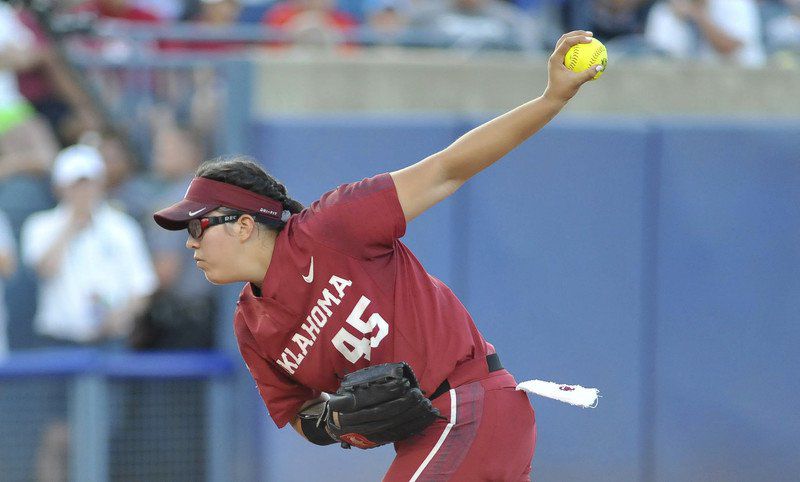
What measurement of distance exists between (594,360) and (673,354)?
0.48 meters

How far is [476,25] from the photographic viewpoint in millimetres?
8094

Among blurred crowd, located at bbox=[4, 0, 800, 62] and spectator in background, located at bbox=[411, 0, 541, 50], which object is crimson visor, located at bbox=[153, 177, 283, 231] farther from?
spectator in background, located at bbox=[411, 0, 541, 50]

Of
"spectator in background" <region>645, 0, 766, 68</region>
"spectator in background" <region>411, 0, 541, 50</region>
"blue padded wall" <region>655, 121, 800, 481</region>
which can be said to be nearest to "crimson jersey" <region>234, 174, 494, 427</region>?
"blue padded wall" <region>655, 121, 800, 481</region>

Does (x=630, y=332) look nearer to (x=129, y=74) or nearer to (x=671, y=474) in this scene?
(x=671, y=474)

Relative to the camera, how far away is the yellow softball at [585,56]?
3391mm

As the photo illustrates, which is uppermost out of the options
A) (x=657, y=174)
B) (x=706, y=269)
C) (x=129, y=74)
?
(x=129, y=74)

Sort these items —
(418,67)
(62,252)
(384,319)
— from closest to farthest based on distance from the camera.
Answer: (384,319)
(62,252)
(418,67)

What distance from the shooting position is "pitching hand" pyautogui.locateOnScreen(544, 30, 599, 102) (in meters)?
3.40

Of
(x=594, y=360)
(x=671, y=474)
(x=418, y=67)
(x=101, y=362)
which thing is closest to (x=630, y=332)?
(x=594, y=360)

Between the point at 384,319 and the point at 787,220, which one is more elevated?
the point at 787,220

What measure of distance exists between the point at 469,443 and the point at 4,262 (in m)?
3.35

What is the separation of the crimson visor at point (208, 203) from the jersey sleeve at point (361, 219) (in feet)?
0.54

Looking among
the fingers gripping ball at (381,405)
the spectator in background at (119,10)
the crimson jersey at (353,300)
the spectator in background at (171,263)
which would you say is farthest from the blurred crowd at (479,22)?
the fingers gripping ball at (381,405)

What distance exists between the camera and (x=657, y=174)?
6898 millimetres
